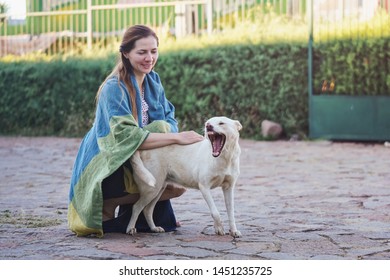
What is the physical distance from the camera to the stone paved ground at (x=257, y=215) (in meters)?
4.14

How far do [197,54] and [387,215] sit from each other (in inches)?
305

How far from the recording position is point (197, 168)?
4465 mm

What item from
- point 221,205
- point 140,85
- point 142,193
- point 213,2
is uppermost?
point 213,2

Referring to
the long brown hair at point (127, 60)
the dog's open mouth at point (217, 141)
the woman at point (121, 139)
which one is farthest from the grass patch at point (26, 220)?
the dog's open mouth at point (217, 141)

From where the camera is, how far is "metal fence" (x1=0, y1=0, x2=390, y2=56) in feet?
39.6

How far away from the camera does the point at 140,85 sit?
4.79 m

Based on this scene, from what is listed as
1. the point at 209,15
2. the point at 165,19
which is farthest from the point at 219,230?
the point at 165,19

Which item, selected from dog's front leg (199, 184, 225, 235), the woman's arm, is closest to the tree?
the woman's arm

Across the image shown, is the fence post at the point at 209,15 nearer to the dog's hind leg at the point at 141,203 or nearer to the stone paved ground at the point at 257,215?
the stone paved ground at the point at 257,215

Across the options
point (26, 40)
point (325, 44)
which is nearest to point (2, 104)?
point (26, 40)

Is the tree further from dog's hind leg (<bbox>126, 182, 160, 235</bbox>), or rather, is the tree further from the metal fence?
dog's hind leg (<bbox>126, 182, 160, 235</bbox>)

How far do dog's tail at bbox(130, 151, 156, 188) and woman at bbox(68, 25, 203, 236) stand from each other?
1.8 inches

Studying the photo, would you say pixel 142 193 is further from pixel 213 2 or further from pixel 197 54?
pixel 213 2

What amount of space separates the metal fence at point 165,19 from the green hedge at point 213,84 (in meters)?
0.41
